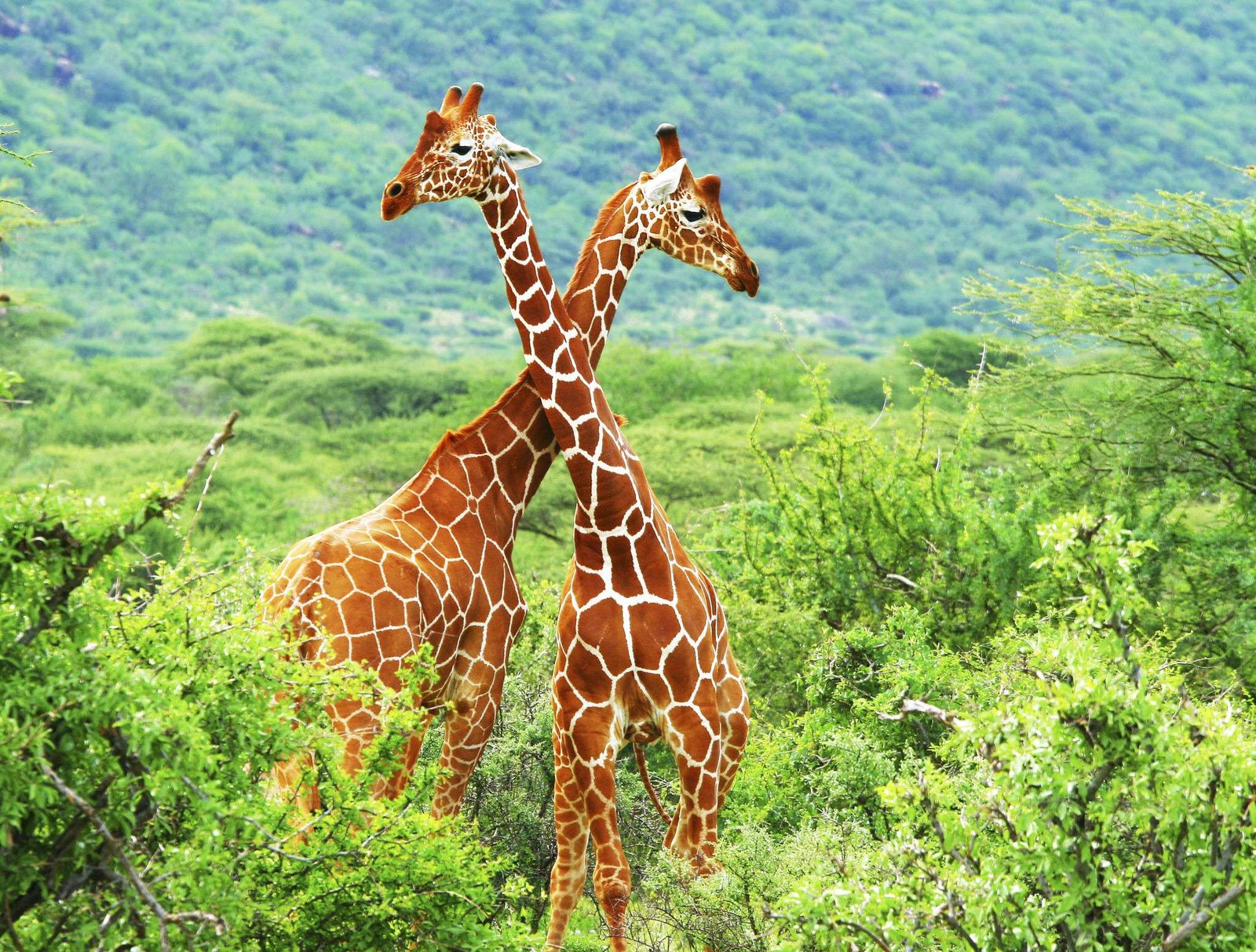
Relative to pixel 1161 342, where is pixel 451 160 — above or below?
above

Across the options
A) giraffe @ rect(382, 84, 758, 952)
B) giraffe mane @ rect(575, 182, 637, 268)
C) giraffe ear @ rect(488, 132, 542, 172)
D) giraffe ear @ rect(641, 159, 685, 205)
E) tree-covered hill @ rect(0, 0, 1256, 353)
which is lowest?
tree-covered hill @ rect(0, 0, 1256, 353)

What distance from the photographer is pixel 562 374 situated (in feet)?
23.3

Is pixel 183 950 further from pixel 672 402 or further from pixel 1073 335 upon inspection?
pixel 672 402

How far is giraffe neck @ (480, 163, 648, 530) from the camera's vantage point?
694cm

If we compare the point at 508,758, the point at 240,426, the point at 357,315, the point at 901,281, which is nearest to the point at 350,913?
the point at 508,758

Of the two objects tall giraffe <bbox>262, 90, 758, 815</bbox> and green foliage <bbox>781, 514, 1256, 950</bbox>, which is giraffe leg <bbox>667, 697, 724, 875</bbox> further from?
green foliage <bbox>781, 514, 1256, 950</bbox>

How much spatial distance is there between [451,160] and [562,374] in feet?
3.16

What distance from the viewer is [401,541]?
741 centimetres

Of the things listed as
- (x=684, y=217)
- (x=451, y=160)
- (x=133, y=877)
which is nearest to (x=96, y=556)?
(x=133, y=877)

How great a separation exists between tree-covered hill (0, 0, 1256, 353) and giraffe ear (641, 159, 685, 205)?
65310mm

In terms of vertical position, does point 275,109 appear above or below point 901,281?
above

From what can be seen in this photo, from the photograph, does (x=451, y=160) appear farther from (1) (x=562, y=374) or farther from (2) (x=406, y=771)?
(2) (x=406, y=771)

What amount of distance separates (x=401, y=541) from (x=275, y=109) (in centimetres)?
8368

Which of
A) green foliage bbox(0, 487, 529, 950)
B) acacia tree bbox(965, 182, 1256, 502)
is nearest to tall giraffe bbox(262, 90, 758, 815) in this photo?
green foliage bbox(0, 487, 529, 950)
